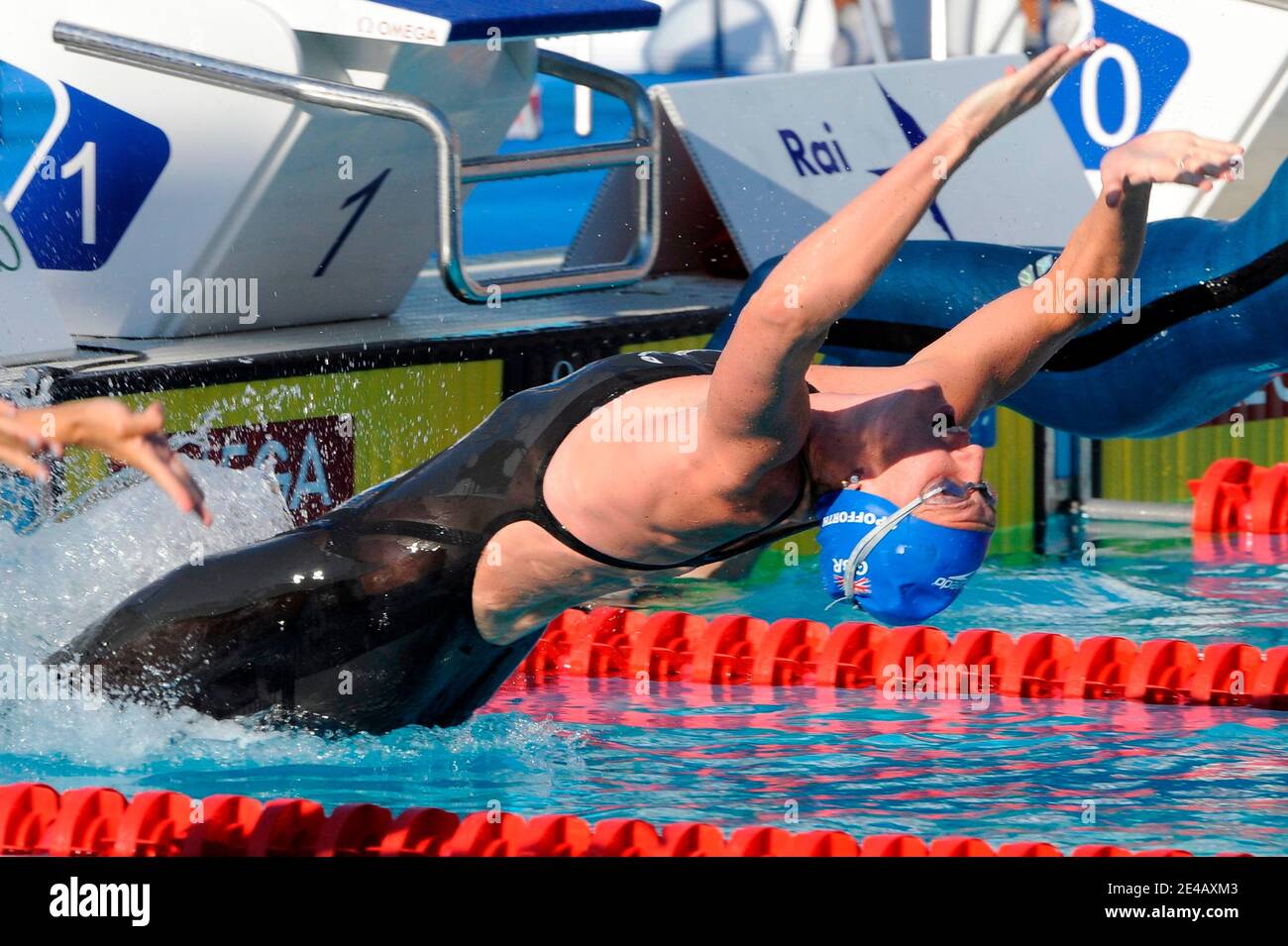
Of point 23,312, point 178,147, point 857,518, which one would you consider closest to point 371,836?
point 857,518

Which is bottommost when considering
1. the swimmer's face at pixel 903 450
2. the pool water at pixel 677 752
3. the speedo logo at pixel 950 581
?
the pool water at pixel 677 752

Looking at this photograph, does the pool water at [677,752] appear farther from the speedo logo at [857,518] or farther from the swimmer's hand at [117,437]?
the swimmer's hand at [117,437]

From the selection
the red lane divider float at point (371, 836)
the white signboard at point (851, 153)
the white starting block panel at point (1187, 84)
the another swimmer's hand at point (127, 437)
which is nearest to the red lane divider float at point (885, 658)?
the red lane divider float at point (371, 836)

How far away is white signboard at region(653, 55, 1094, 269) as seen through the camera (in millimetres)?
6312

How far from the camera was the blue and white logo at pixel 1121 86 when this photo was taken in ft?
23.7

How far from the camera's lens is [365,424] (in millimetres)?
5242

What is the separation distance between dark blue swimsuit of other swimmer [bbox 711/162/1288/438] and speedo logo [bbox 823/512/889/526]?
1.88 metres

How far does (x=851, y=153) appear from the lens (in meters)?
6.48

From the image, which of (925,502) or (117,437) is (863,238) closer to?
(925,502)

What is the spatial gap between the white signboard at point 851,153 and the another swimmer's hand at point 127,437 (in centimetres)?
406

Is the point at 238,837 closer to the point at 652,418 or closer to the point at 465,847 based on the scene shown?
the point at 465,847

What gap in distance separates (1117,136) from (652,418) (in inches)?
183
